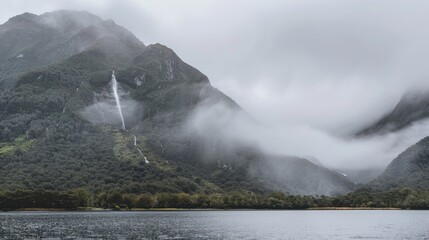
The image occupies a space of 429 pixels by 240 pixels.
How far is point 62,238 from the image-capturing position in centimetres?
11288

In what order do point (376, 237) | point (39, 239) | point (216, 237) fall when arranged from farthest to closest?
point (376, 237), point (216, 237), point (39, 239)

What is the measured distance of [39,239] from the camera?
110m

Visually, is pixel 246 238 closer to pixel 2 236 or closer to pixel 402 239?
pixel 402 239

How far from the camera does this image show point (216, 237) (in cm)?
12112

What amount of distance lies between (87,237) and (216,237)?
31.5 metres

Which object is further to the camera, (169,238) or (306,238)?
(306,238)

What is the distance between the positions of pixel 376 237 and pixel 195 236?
4857cm

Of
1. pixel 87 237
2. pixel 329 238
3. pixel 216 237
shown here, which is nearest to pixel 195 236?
pixel 216 237

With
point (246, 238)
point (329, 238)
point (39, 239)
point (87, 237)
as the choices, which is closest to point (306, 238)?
point (329, 238)

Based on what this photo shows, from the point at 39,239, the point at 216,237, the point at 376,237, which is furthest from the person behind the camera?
the point at 376,237

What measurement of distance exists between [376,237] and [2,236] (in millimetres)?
95144

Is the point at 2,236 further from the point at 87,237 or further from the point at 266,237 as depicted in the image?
the point at 266,237

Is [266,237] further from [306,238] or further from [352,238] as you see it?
[352,238]

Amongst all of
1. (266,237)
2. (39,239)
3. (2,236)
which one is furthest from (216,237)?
(2,236)
